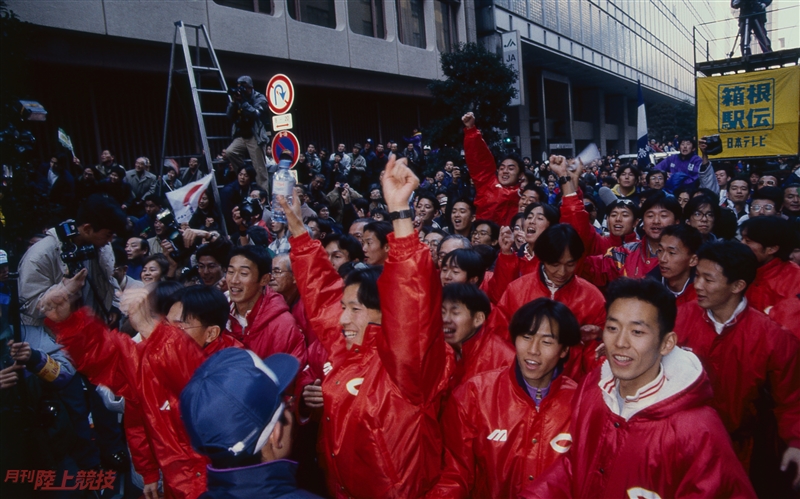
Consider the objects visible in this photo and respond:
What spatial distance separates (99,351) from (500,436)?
2153mm

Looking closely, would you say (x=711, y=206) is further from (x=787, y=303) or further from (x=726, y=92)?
(x=726, y=92)

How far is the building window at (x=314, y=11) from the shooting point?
1288 cm

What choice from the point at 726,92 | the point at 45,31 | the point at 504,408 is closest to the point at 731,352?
the point at 504,408

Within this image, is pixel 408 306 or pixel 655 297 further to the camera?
pixel 655 297

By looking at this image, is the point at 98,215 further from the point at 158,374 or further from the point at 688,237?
the point at 688,237

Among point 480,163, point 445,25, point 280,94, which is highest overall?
point 445,25

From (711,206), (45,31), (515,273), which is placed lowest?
(515,273)

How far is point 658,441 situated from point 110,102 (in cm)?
1053

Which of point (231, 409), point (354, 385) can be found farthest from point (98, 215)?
point (231, 409)

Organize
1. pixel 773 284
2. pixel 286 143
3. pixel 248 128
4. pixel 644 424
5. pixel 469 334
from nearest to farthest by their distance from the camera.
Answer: pixel 644 424 < pixel 469 334 < pixel 773 284 < pixel 286 143 < pixel 248 128

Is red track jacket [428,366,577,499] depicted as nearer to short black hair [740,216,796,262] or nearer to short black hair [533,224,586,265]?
short black hair [533,224,586,265]

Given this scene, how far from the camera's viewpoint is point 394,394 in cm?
200

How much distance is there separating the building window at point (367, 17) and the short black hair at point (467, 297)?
1303 centimetres

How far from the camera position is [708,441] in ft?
5.60
